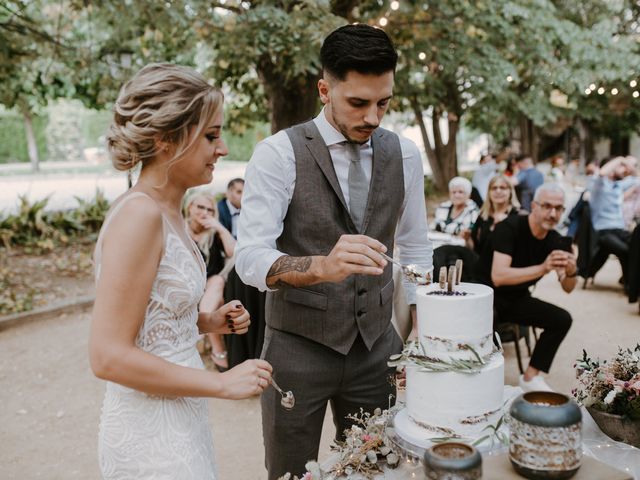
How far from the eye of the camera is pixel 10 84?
25.9 feet

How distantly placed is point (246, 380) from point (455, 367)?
497 millimetres

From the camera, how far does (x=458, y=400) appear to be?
57.7 inches

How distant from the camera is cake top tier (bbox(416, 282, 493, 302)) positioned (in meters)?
1.45

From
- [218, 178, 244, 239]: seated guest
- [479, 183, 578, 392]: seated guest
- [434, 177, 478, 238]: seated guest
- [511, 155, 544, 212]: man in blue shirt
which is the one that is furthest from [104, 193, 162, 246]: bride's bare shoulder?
[511, 155, 544, 212]: man in blue shirt

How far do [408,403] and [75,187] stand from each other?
1864 centimetres

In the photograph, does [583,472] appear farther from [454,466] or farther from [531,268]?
[531,268]

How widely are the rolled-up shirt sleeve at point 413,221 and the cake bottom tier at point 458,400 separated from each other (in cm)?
61

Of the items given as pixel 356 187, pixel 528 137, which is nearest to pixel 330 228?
pixel 356 187

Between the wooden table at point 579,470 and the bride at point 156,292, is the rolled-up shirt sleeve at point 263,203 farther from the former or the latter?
the wooden table at point 579,470

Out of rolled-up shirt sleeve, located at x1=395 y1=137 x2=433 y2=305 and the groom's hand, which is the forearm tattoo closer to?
the groom's hand

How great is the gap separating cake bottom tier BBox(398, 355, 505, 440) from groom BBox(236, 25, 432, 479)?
0.44 m

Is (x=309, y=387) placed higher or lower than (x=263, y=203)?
lower

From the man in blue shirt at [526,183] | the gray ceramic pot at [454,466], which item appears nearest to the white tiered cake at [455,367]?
the gray ceramic pot at [454,466]

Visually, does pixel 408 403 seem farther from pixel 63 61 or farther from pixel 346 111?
pixel 63 61
